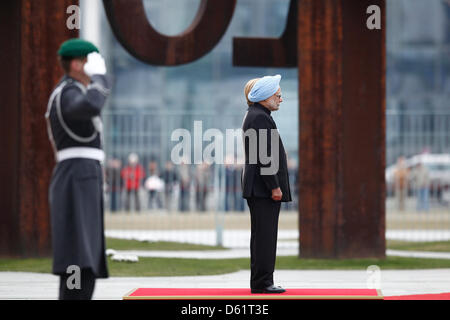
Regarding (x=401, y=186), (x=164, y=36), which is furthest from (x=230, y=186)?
(x=164, y=36)

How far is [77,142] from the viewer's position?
218 inches

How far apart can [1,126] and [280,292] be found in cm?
503

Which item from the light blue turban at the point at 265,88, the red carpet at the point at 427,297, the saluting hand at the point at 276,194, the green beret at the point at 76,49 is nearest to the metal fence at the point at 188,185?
the red carpet at the point at 427,297

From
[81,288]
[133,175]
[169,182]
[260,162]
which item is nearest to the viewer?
[81,288]

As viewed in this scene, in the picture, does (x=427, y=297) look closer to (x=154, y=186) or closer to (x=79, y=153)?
(x=79, y=153)

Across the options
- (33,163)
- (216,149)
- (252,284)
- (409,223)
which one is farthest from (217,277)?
(409,223)

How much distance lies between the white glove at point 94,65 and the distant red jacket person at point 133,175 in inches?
486

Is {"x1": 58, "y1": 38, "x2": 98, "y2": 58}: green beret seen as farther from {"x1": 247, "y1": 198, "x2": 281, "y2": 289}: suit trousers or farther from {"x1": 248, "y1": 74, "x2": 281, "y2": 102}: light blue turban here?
{"x1": 247, "y1": 198, "x2": 281, "y2": 289}: suit trousers

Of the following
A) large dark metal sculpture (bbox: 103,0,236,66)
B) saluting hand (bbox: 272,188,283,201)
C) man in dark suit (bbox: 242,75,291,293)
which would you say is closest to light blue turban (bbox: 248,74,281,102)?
man in dark suit (bbox: 242,75,291,293)

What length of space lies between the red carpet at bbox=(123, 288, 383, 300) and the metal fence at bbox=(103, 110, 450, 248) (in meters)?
9.11

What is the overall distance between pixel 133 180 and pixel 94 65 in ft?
41.8

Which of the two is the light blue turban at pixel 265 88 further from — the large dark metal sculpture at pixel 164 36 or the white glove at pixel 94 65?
the large dark metal sculpture at pixel 164 36

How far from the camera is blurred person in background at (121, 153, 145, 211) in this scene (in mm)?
18172

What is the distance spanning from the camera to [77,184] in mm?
5512
